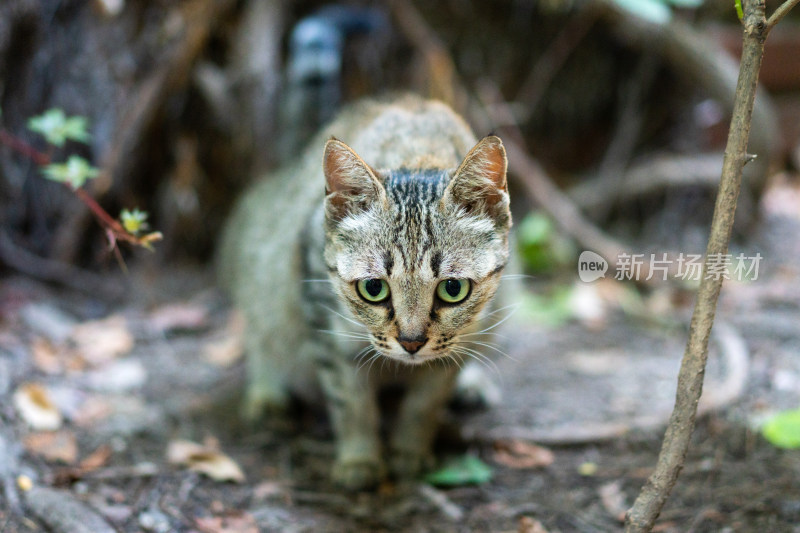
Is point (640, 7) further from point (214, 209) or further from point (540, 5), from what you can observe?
point (214, 209)

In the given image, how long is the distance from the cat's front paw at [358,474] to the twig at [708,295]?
3.45 feet

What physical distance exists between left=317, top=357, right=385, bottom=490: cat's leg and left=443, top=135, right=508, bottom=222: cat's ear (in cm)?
76

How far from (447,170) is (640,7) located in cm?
154

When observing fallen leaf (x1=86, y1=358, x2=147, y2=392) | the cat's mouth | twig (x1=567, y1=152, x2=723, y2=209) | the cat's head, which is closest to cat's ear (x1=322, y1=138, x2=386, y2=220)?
the cat's head

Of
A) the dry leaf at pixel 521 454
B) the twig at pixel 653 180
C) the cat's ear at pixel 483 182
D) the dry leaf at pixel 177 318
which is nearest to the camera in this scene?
the cat's ear at pixel 483 182

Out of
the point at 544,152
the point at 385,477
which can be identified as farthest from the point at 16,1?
the point at 544,152

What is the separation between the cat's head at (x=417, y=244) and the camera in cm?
189

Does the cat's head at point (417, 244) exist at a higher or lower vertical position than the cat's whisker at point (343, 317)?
higher

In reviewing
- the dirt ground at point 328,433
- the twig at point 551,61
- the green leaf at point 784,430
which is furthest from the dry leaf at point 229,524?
the twig at point 551,61

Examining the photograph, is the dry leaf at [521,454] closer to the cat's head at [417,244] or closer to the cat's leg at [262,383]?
the cat's head at [417,244]

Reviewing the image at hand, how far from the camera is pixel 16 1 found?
3.21 metres

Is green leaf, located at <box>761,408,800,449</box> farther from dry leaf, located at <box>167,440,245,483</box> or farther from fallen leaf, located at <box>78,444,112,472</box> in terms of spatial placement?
fallen leaf, located at <box>78,444,112,472</box>

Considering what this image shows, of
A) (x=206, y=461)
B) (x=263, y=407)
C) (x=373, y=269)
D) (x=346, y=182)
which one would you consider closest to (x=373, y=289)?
(x=373, y=269)

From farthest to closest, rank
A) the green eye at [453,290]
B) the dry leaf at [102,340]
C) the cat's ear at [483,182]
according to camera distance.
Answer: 1. the dry leaf at [102,340]
2. the green eye at [453,290]
3. the cat's ear at [483,182]
